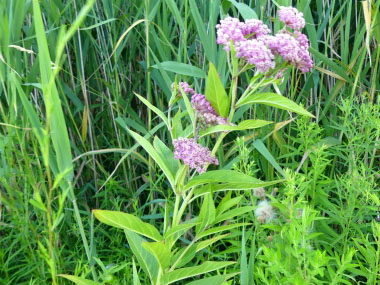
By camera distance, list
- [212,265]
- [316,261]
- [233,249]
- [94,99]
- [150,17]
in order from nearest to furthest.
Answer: [316,261] < [212,265] < [233,249] < [150,17] < [94,99]

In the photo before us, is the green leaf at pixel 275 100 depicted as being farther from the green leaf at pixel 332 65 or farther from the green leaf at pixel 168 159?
the green leaf at pixel 332 65

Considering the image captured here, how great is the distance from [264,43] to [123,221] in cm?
41

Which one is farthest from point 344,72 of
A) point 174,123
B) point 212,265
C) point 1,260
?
point 1,260

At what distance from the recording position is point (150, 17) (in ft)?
4.84

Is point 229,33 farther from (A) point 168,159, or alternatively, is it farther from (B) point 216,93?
(A) point 168,159

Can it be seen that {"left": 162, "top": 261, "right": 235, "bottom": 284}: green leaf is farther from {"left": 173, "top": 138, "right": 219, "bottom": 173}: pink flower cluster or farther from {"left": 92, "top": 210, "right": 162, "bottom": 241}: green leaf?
{"left": 173, "top": 138, "right": 219, "bottom": 173}: pink flower cluster

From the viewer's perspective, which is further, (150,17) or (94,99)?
(94,99)

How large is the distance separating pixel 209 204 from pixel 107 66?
841 mm

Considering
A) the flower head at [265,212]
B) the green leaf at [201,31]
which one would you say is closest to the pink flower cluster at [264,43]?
the flower head at [265,212]

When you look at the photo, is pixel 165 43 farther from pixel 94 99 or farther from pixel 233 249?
pixel 233 249

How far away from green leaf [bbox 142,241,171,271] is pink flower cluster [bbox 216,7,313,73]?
352 mm

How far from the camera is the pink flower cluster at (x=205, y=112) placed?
905mm

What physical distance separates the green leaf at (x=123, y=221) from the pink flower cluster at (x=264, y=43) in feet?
1.14

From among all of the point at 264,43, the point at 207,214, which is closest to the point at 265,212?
the point at 207,214
